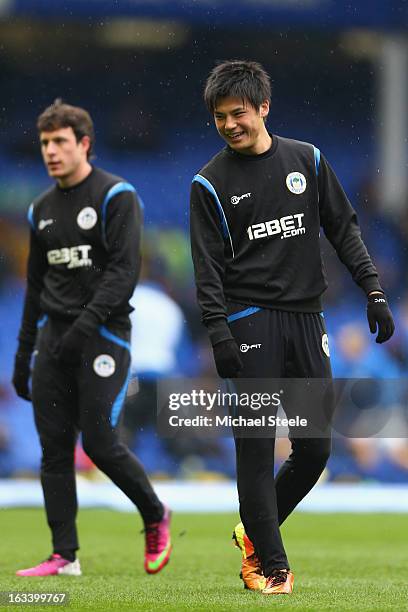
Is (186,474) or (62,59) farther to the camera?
(62,59)

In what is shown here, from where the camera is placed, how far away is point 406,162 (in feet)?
51.7

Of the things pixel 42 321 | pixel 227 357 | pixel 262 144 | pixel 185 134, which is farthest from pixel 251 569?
pixel 185 134

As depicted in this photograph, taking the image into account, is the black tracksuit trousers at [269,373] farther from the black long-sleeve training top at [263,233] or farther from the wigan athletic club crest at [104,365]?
the wigan athletic club crest at [104,365]

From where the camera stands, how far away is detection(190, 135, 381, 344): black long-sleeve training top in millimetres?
5043

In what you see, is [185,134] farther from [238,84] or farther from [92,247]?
[238,84]

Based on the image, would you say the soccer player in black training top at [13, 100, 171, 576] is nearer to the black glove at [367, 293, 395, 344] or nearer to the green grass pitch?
the green grass pitch

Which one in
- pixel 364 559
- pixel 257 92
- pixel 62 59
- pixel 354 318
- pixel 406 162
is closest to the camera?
pixel 257 92

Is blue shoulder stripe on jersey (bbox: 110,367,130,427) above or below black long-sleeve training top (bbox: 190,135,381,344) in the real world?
below

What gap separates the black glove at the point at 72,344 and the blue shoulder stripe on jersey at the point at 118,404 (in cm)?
34

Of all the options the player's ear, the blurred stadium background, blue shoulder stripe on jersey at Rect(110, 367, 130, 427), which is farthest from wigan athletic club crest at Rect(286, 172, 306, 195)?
the blurred stadium background

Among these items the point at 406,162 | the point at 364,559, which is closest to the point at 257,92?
the point at 364,559

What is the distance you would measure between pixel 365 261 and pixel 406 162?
35.8 ft

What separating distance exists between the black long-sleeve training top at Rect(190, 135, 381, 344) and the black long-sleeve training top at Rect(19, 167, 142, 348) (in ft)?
3.83

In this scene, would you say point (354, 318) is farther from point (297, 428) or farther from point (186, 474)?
point (297, 428)
